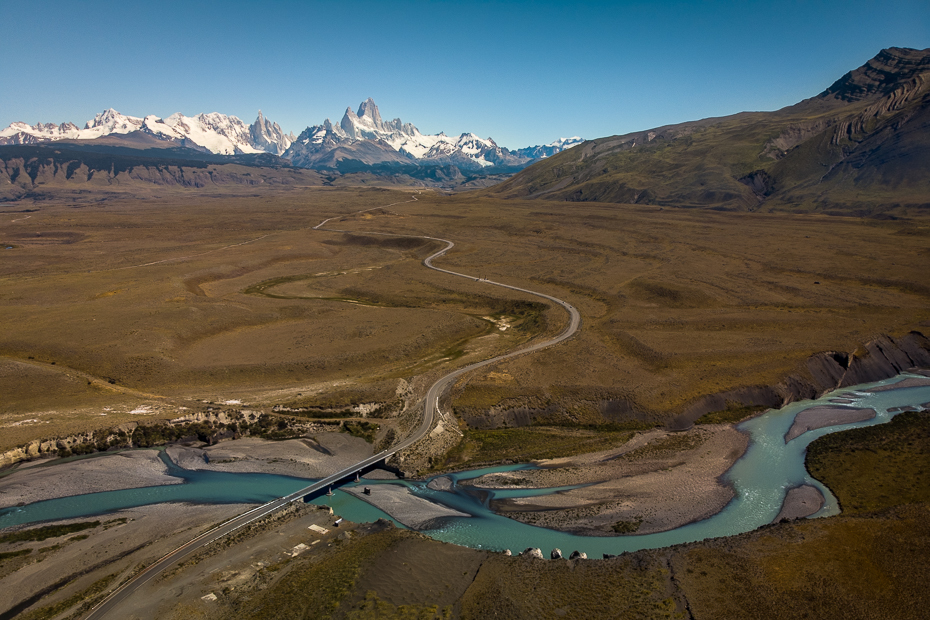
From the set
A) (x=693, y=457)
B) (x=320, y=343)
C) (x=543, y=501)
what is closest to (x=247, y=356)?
(x=320, y=343)

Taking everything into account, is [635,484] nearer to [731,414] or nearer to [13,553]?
[731,414]

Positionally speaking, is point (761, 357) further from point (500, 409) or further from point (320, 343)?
point (320, 343)

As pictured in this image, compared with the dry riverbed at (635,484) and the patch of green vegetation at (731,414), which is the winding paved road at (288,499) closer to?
the dry riverbed at (635,484)

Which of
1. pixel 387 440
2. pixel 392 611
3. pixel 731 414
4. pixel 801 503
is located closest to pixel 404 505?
pixel 387 440

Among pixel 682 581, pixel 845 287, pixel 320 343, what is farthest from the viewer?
pixel 845 287

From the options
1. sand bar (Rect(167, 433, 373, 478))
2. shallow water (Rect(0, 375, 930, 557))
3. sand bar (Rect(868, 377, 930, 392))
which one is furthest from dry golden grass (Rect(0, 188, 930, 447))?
shallow water (Rect(0, 375, 930, 557))
